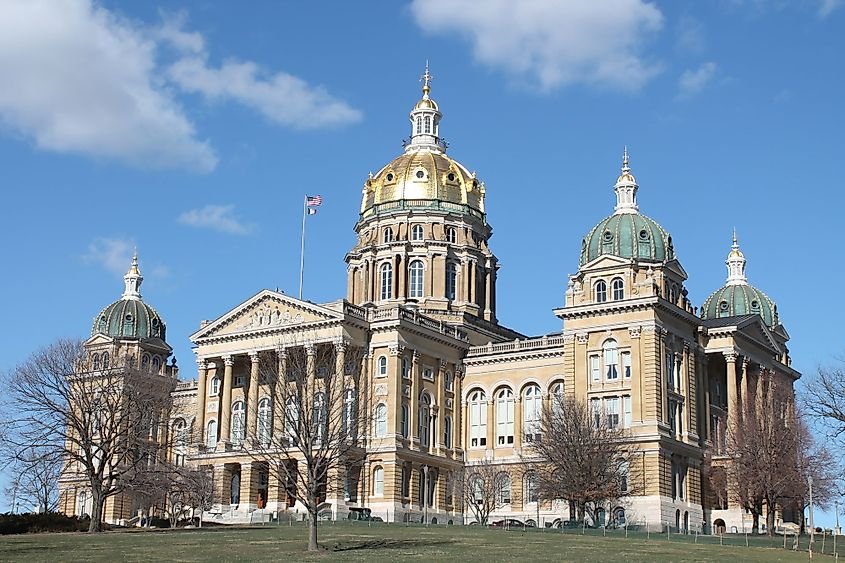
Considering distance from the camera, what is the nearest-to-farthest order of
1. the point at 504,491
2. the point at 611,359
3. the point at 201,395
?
the point at 611,359 → the point at 504,491 → the point at 201,395

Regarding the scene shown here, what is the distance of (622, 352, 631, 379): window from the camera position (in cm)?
8875

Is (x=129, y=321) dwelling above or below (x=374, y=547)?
above

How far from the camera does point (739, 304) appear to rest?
352 feet

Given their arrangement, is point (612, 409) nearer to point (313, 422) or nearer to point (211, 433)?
point (313, 422)

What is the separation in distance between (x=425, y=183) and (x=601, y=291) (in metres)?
27.2

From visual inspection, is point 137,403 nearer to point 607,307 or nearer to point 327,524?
point 327,524

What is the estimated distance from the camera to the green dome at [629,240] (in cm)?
9269

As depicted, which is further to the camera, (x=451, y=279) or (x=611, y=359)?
(x=451, y=279)

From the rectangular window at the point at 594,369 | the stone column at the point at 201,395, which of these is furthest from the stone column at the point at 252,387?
the rectangular window at the point at 594,369

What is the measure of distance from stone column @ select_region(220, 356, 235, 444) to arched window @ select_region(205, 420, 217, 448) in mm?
1508

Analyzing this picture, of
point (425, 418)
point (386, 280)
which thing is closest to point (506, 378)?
point (425, 418)

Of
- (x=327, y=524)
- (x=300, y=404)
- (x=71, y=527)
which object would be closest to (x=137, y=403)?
(x=71, y=527)

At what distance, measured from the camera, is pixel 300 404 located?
60.9 meters

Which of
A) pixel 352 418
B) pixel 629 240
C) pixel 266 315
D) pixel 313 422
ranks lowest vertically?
pixel 313 422
